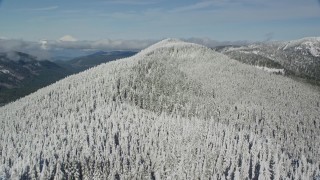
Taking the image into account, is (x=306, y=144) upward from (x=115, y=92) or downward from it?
downward

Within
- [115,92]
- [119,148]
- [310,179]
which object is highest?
[115,92]

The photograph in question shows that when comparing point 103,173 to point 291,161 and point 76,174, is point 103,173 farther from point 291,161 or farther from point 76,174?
point 291,161

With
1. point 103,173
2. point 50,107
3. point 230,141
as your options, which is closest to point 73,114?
point 50,107

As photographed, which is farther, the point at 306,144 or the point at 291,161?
the point at 306,144

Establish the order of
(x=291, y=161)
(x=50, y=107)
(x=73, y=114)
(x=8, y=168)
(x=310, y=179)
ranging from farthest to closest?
(x=50, y=107), (x=73, y=114), (x=291, y=161), (x=310, y=179), (x=8, y=168)

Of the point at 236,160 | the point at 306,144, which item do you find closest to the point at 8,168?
the point at 236,160

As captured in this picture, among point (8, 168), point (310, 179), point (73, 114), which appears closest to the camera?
point (8, 168)

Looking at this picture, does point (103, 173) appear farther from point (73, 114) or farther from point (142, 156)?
point (73, 114)

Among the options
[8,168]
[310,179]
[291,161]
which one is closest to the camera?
[8,168]

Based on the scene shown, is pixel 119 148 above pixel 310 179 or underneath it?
above
